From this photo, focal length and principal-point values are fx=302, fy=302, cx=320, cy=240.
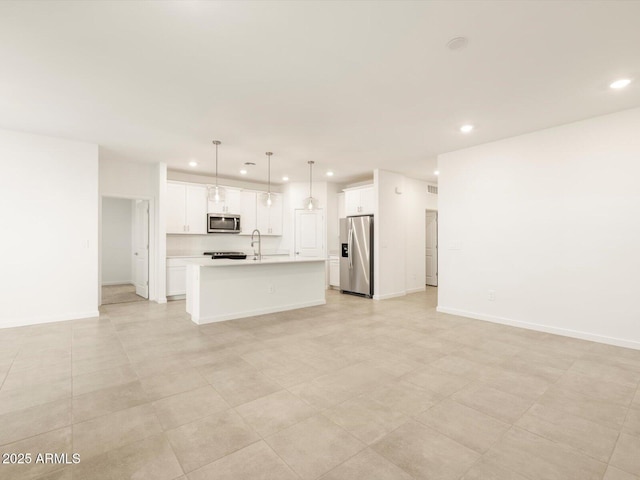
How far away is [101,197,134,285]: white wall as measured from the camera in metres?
8.59

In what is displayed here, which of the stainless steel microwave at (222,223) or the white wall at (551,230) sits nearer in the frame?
the white wall at (551,230)

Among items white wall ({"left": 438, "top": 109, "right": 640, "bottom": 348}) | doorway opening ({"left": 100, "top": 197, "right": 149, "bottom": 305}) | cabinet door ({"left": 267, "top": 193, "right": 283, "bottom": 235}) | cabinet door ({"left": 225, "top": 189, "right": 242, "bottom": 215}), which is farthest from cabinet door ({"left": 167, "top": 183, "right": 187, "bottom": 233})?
white wall ({"left": 438, "top": 109, "right": 640, "bottom": 348})

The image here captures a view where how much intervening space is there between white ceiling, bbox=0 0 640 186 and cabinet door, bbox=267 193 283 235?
3.56m

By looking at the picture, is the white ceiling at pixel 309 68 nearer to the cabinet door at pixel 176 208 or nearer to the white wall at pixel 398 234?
the cabinet door at pixel 176 208

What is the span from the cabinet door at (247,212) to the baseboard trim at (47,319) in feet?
11.5

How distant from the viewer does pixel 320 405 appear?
7.55 ft

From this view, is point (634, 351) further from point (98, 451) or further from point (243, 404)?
point (98, 451)

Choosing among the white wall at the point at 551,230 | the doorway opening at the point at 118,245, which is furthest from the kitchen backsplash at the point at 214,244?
the white wall at the point at 551,230

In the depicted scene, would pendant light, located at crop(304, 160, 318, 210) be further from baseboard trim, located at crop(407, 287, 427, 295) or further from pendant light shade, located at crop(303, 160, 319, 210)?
baseboard trim, located at crop(407, 287, 427, 295)

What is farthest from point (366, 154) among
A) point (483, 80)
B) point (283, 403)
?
point (283, 403)

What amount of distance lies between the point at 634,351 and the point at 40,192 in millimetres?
8095

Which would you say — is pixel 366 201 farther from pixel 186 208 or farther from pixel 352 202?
pixel 186 208

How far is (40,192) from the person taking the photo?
14.8 ft

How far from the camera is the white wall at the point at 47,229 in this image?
432 cm
